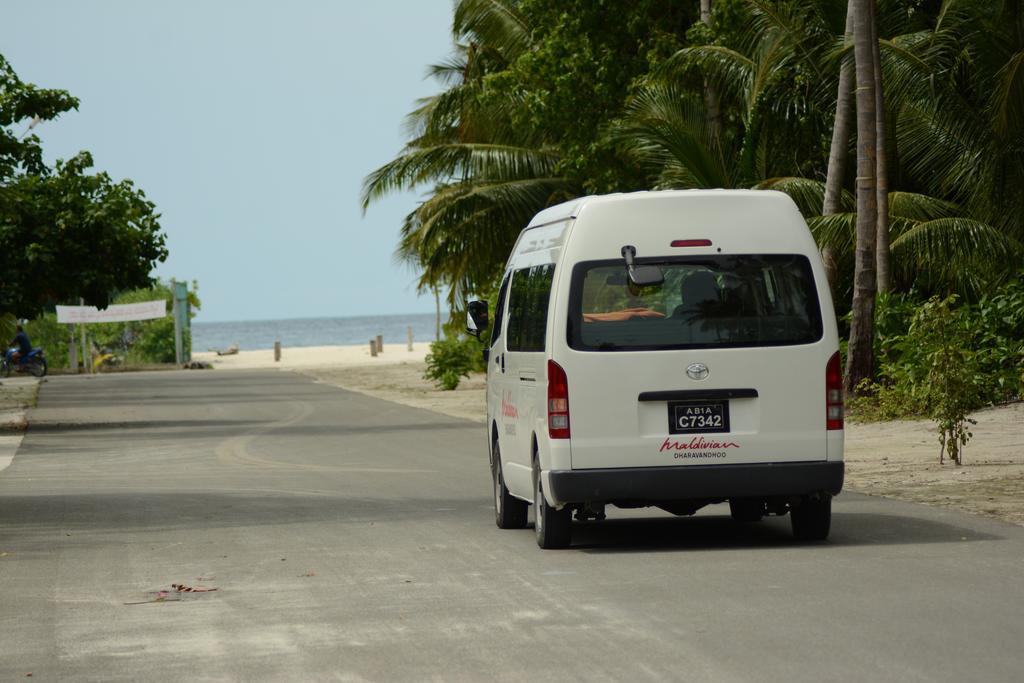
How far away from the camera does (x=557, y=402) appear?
10609 millimetres

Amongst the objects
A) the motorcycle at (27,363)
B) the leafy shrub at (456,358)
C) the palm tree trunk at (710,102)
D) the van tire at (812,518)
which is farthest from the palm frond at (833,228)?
the motorcycle at (27,363)

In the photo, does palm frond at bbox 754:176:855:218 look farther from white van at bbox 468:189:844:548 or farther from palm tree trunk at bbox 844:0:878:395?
white van at bbox 468:189:844:548

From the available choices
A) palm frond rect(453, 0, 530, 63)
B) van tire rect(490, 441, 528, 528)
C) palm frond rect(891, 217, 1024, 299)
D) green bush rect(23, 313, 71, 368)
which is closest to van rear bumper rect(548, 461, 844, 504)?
van tire rect(490, 441, 528, 528)

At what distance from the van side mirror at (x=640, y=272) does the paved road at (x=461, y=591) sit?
1.74m

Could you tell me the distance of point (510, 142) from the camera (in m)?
38.4

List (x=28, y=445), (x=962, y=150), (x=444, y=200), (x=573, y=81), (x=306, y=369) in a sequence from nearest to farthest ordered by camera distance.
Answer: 1. (x=28, y=445)
2. (x=962, y=150)
3. (x=573, y=81)
4. (x=444, y=200)
5. (x=306, y=369)

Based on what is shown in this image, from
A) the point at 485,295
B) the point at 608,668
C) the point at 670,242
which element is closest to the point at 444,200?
the point at 485,295

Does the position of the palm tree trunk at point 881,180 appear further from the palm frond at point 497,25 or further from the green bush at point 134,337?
the green bush at point 134,337

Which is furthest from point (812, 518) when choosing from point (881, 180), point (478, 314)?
point (881, 180)

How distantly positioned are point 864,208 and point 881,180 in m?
1.13

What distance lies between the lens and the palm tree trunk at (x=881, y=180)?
24844 millimetres

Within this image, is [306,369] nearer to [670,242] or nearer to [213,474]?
[213,474]

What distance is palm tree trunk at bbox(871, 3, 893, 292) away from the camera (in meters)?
24.8

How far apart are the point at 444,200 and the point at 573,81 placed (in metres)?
4.58
